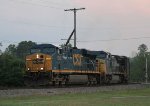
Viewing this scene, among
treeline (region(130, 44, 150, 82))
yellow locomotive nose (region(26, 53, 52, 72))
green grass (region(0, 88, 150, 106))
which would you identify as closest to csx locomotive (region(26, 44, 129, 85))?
yellow locomotive nose (region(26, 53, 52, 72))

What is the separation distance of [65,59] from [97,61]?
8.89 metres

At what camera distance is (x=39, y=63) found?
42.3 meters

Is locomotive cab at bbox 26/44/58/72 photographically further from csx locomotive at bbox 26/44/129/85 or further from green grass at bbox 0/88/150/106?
green grass at bbox 0/88/150/106

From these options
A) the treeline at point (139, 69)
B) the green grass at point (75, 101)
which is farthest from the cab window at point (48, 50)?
the treeline at point (139, 69)

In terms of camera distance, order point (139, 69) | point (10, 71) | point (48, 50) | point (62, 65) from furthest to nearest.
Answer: point (139, 69)
point (10, 71)
point (62, 65)
point (48, 50)

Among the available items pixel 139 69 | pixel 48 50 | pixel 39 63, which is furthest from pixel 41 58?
pixel 139 69

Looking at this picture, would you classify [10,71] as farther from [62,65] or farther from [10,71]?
[62,65]

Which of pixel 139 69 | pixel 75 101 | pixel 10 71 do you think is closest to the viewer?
pixel 75 101

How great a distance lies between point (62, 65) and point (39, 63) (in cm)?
231

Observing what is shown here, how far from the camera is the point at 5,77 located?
5072 cm

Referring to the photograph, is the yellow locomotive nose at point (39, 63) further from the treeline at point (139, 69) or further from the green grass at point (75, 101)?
the treeline at point (139, 69)

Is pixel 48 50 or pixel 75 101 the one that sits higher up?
pixel 48 50

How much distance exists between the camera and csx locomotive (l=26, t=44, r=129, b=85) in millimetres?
41844

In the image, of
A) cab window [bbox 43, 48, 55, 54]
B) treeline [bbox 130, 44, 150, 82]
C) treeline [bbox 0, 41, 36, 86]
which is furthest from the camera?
treeline [bbox 130, 44, 150, 82]
